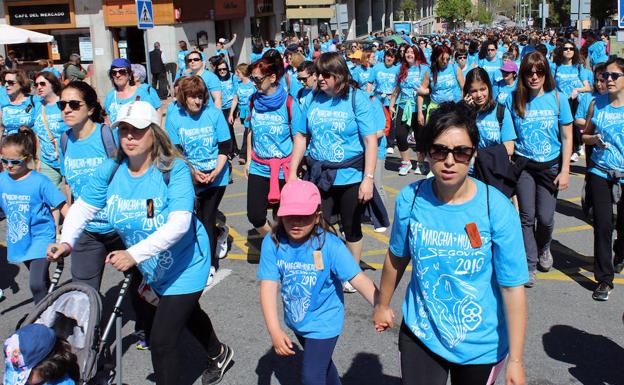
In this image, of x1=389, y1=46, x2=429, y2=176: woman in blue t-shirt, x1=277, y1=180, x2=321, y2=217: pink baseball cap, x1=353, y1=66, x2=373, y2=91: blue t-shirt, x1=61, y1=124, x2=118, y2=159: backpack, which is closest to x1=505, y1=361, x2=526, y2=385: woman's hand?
x1=277, y1=180, x2=321, y2=217: pink baseball cap

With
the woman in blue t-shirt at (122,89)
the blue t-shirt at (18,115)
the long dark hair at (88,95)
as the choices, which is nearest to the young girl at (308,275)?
the long dark hair at (88,95)

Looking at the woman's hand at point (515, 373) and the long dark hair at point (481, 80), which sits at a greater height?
the long dark hair at point (481, 80)

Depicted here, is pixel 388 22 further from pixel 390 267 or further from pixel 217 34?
pixel 390 267

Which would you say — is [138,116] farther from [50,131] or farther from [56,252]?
[50,131]

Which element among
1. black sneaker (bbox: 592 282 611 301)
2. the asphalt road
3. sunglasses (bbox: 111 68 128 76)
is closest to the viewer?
the asphalt road

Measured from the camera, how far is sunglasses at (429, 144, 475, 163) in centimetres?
296

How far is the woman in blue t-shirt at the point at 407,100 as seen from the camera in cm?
1103

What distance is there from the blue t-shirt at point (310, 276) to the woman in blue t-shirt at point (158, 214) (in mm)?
527

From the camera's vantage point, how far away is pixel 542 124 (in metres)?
6.00

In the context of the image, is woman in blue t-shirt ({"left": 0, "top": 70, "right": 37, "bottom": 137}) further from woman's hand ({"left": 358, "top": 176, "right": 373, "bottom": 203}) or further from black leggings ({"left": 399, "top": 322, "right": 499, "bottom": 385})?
black leggings ({"left": 399, "top": 322, "right": 499, "bottom": 385})

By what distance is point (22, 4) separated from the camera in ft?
87.5

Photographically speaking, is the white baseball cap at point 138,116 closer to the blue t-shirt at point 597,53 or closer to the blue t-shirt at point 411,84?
the blue t-shirt at point 411,84

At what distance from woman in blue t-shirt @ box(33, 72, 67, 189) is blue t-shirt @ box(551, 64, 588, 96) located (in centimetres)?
754

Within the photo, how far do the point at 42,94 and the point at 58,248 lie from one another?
3.97m
